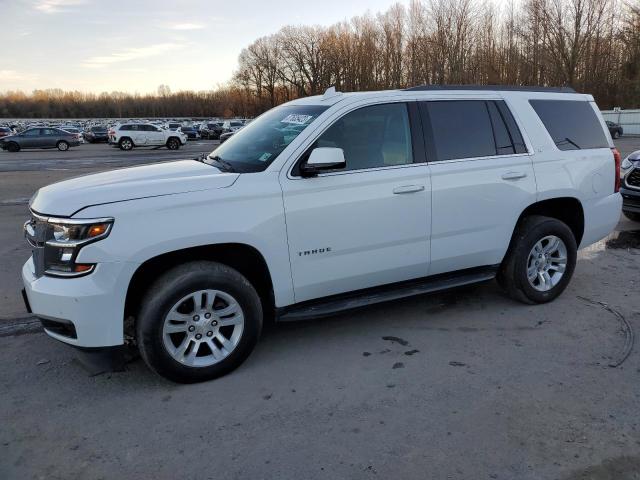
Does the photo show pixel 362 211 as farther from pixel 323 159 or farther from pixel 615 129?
pixel 615 129

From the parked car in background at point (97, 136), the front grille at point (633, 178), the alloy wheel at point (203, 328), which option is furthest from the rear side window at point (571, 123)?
the parked car in background at point (97, 136)

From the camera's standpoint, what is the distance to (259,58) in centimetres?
9944

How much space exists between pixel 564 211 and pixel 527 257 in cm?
81

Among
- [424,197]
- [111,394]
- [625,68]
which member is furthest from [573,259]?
[625,68]

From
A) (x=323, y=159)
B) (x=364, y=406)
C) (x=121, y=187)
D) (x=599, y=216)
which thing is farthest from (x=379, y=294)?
(x=599, y=216)

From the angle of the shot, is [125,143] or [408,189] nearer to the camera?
[408,189]

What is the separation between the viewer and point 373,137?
405 cm

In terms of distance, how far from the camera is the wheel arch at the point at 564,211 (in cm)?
482

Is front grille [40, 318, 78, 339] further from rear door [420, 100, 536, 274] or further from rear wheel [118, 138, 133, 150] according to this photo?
rear wheel [118, 138, 133, 150]

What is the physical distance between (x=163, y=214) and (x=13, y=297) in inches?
123

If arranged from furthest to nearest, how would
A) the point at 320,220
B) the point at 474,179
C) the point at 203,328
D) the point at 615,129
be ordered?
the point at 615,129 < the point at 474,179 < the point at 320,220 < the point at 203,328

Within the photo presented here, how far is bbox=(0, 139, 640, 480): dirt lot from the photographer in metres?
2.75

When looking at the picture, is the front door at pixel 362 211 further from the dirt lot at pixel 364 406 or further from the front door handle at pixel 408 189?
the dirt lot at pixel 364 406

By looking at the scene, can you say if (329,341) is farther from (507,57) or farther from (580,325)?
(507,57)
